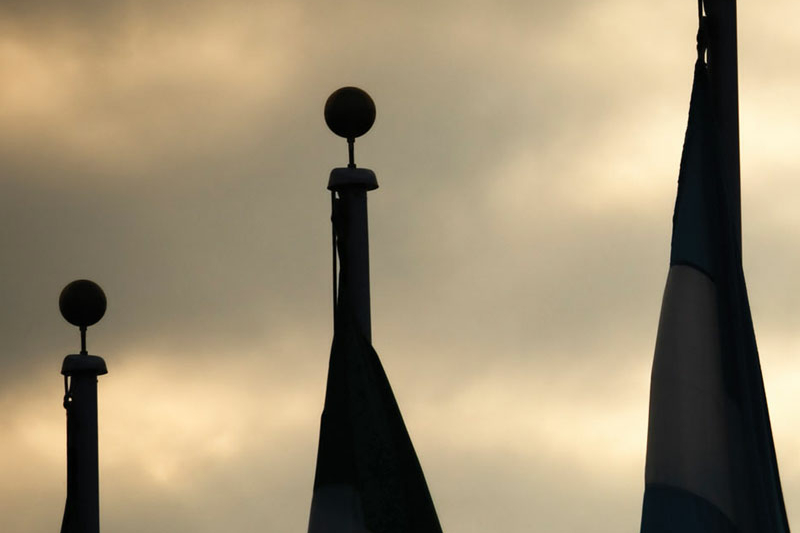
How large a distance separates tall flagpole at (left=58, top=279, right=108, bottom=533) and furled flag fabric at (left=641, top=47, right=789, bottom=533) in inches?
299

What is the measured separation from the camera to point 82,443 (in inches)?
661

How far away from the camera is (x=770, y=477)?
1008 cm

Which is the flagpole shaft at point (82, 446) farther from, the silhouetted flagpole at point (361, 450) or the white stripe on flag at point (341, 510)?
the white stripe on flag at point (341, 510)

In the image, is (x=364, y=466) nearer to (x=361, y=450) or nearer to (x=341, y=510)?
(x=361, y=450)

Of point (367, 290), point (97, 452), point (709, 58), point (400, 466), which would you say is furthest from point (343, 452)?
point (97, 452)

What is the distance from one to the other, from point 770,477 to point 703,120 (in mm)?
2054

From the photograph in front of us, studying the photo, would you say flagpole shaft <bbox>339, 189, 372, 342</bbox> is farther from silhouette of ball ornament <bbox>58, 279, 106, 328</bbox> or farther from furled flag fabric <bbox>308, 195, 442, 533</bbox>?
silhouette of ball ornament <bbox>58, 279, 106, 328</bbox>

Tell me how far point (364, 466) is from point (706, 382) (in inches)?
121

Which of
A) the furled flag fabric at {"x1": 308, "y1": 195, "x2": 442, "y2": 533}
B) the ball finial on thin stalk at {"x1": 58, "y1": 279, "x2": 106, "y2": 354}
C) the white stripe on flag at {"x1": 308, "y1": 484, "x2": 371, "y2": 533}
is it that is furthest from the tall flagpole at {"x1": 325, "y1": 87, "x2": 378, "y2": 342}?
the ball finial on thin stalk at {"x1": 58, "y1": 279, "x2": 106, "y2": 354}

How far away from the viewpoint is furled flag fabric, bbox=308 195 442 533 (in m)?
12.4

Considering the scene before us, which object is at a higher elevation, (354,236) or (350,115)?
(350,115)

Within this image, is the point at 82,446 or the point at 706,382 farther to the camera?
the point at 82,446

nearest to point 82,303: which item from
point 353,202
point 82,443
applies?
→ point 82,443

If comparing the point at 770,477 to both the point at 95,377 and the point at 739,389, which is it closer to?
the point at 739,389
